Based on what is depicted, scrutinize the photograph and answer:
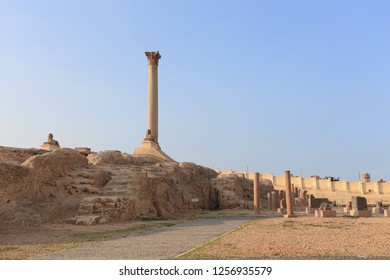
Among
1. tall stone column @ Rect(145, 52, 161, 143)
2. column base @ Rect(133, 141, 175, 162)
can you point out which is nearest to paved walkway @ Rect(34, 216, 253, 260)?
column base @ Rect(133, 141, 175, 162)

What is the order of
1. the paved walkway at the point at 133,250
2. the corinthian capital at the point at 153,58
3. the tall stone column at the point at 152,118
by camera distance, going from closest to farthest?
1. the paved walkway at the point at 133,250
2. the tall stone column at the point at 152,118
3. the corinthian capital at the point at 153,58

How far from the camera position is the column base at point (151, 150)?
42094mm

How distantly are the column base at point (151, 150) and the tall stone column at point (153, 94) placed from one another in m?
1.22

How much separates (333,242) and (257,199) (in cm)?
1554

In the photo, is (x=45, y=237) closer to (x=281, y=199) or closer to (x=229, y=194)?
(x=229, y=194)

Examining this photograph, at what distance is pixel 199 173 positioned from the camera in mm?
34719

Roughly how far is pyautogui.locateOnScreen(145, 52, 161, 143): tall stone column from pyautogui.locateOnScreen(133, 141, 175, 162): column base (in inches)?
48.2

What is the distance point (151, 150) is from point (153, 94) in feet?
23.6

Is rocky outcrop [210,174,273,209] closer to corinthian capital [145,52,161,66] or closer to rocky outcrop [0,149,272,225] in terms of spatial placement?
rocky outcrop [0,149,272,225]

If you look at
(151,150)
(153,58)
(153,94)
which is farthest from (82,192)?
(153,58)

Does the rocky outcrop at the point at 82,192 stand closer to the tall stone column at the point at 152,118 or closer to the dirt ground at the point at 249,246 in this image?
the dirt ground at the point at 249,246

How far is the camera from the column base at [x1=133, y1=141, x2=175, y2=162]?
1657 inches

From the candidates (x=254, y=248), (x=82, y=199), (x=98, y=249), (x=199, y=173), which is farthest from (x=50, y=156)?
(x=199, y=173)

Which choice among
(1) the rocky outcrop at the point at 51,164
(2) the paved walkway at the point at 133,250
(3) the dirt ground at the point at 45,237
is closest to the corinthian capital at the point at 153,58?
(1) the rocky outcrop at the point at 51,164
